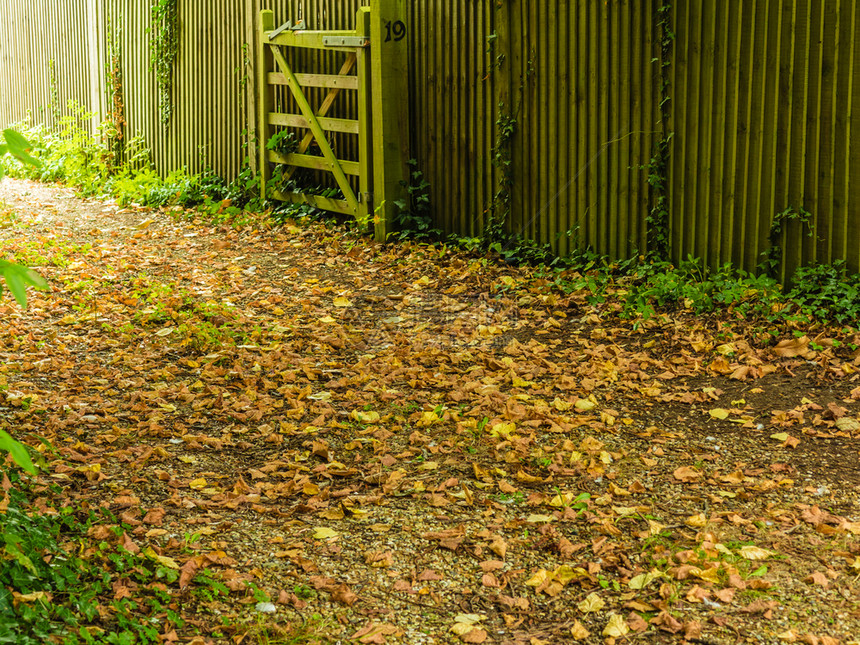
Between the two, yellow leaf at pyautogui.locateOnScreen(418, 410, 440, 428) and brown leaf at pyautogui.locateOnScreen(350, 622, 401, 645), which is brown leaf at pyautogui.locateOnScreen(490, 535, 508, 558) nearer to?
brown leaf at pyautogui.locateOnScreen(350, 622, 401, 645)

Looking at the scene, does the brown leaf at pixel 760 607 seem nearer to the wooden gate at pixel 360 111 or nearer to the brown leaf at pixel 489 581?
the brown leaf at pixel 489 581

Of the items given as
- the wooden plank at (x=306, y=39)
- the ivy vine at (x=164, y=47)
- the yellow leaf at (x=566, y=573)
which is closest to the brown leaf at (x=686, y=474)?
the yellow leaf at (x=566, y=573)

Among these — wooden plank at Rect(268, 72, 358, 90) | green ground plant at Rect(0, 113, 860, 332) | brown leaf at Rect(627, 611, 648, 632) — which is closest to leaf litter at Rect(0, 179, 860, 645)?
brown leaf at Rect(627, 611, 648, 632)

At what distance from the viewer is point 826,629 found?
315 centimetres

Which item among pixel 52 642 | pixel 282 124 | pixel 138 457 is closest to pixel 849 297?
pixel 138 457

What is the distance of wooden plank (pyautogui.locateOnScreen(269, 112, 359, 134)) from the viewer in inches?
351

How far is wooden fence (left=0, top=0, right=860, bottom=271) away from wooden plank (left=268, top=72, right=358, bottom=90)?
0.58 m

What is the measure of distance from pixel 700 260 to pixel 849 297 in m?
1.21

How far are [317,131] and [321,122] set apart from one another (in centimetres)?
10

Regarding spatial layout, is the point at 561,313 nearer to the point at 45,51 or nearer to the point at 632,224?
the point at 632,224

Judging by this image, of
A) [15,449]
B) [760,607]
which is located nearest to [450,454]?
[760,607]

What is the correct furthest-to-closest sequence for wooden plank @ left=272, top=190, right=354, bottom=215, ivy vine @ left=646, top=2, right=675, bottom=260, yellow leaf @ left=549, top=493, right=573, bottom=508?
1. wooden plank @ left=272, top=190, right=354, bottom=215
2. ivy vine @ left=646, top=2, right=675, bottom=260
3. yellow leaf @ left=549, top=493, right=573, bottom=508

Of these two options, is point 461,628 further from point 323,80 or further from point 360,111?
point 323,80

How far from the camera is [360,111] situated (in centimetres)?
874
